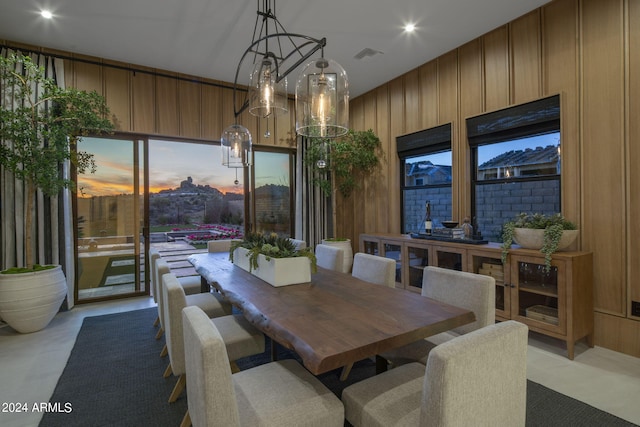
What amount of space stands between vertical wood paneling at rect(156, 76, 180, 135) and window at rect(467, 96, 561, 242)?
387 cm

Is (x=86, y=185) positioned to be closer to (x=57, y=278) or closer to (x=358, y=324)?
(x=57, y=278)

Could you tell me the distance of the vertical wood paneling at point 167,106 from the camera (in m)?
4.44

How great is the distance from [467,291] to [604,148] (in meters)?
2.04

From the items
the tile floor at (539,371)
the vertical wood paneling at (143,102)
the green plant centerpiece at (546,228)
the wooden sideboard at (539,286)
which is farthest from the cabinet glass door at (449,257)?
the vertical wood paneling at (143,102)

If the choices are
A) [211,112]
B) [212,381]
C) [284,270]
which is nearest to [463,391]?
[212,381]

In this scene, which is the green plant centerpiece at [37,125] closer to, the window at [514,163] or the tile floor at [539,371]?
the tile floor at [539,371]

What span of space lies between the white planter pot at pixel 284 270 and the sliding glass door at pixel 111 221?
117 inches

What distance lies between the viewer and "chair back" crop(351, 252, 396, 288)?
240cm

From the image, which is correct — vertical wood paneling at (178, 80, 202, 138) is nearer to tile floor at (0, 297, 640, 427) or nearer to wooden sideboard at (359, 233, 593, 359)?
tile floor at (0, 297, 640, 427)

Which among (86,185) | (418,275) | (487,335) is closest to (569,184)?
(418,275)

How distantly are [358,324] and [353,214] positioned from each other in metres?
4.29

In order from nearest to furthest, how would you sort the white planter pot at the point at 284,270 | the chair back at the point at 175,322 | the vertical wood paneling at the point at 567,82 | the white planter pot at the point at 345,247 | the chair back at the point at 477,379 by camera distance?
the chair back at the point at 477,379 → the chair back at the point at 175,322 → the white planter pot at the point at 284,270 → the vertical wood paneling at the point at 567,82 → the white planter pot at the point at 345,247

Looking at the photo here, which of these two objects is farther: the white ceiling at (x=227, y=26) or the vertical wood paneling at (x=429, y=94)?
the vertical wood paneling at (x=429, y=94)

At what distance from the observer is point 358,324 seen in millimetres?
1470
